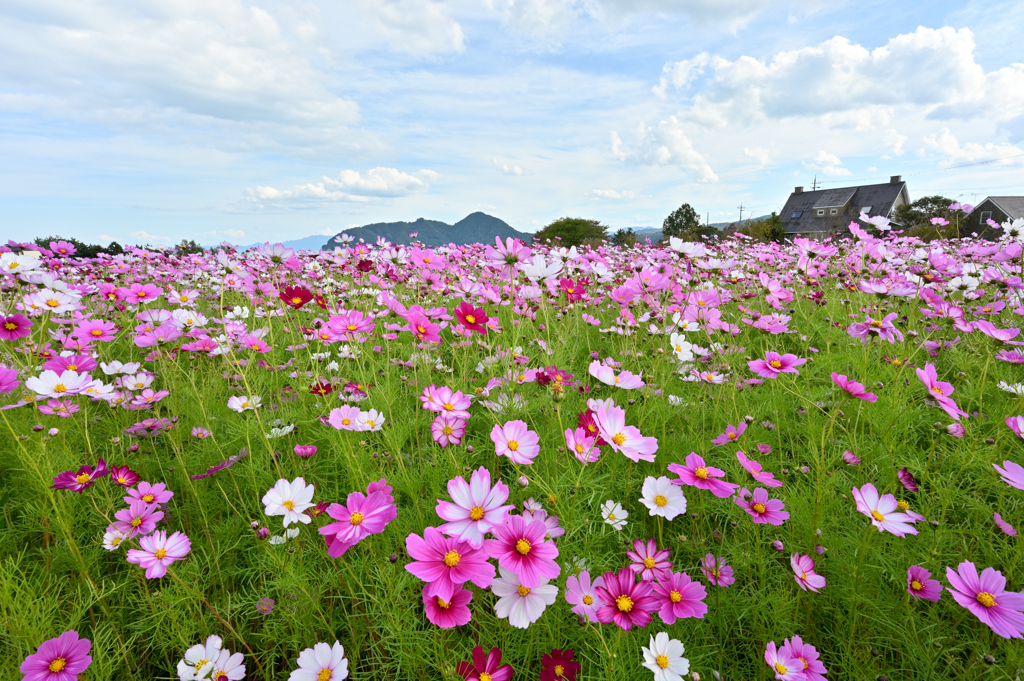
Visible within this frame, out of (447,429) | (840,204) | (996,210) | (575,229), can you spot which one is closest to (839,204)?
(840,204)

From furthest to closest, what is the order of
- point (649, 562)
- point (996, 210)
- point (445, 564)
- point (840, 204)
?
point (840, 204) → point (996, 210) → point (649, 562) → point (445, 564)

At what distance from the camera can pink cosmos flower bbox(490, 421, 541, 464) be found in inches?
33.1

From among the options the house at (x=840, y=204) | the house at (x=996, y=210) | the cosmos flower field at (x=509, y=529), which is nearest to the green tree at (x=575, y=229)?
the house at (x=840, y=204)

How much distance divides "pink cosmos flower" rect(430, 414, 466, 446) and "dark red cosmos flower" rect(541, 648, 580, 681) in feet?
1.76

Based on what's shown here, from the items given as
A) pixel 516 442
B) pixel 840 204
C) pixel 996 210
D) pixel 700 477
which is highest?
pixel 840 204

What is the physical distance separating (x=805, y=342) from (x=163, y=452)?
10.5 feet

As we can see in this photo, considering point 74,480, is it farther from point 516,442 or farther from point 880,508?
point 880,508

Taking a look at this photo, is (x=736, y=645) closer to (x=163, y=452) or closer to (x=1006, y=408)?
(x=1006, y=408)

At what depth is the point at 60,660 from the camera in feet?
2.56

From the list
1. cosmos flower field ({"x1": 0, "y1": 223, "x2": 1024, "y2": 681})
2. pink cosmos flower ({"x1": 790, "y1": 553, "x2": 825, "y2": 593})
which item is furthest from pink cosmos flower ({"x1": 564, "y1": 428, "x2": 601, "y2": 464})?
pink cosmos flower ({"x1": 790, "y1": 553, "x2": 825, "y2": 593})

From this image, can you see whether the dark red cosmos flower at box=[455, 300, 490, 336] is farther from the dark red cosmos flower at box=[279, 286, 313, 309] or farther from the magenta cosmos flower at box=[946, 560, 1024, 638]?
the magenta cosmos flower at box=[946, 560, 1024, 638]

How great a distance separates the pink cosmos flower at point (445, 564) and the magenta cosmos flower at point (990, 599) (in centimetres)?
78

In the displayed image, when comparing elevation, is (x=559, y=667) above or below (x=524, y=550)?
below

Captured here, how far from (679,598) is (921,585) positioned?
0.52 meters
